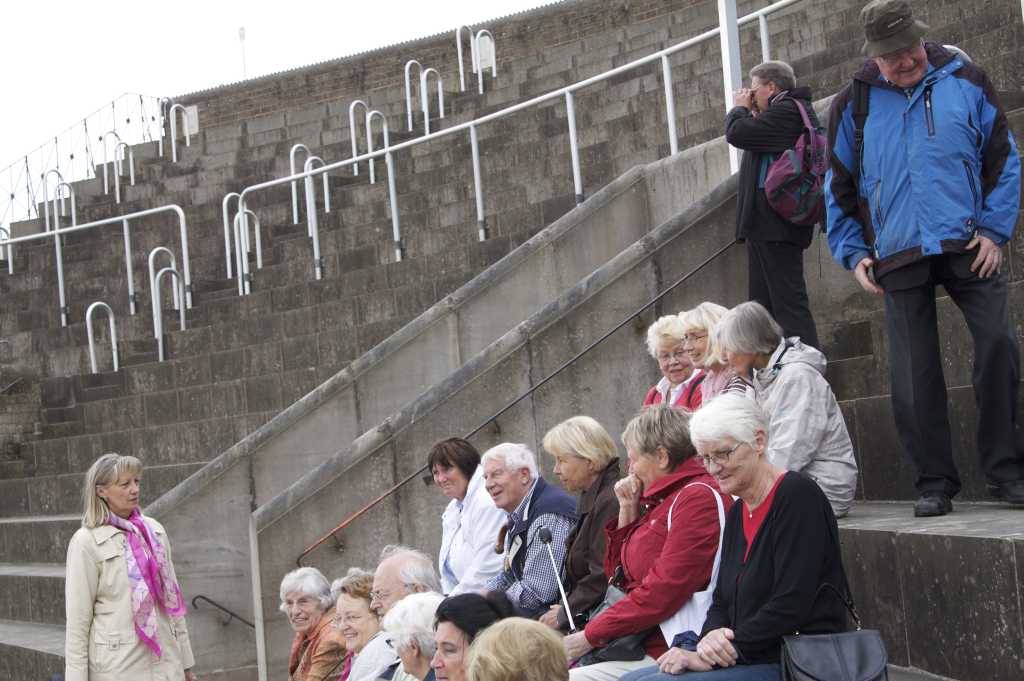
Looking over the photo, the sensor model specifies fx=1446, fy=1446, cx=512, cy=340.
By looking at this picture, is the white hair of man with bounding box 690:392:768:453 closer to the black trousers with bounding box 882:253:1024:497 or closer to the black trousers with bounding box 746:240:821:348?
the black trousers with bounding box 882:253:1024:497

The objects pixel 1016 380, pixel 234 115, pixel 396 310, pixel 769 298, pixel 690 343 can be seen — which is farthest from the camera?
pixel 234 115

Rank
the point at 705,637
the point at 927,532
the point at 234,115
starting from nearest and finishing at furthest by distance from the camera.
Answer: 1. the point at 705,637
2. the point at 927,532
3. the point at 234,115

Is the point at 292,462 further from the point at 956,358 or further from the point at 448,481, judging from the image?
the point at 956,358

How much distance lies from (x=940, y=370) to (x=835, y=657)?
1.81 m

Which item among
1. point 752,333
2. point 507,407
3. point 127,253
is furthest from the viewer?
point 127,253

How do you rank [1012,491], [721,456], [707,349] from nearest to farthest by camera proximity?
1. [721,456]
2. [1012,491]
3. [707,349]

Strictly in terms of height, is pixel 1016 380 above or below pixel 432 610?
above

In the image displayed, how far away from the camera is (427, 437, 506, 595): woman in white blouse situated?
251 inches

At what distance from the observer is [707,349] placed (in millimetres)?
6145

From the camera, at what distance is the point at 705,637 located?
4316mm

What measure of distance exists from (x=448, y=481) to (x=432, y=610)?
1781 mm

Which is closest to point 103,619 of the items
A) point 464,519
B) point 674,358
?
point 464,519

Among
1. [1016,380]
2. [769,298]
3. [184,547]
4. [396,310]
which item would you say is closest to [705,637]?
[1016,380]

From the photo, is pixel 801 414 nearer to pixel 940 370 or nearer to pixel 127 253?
pixel 940 370
